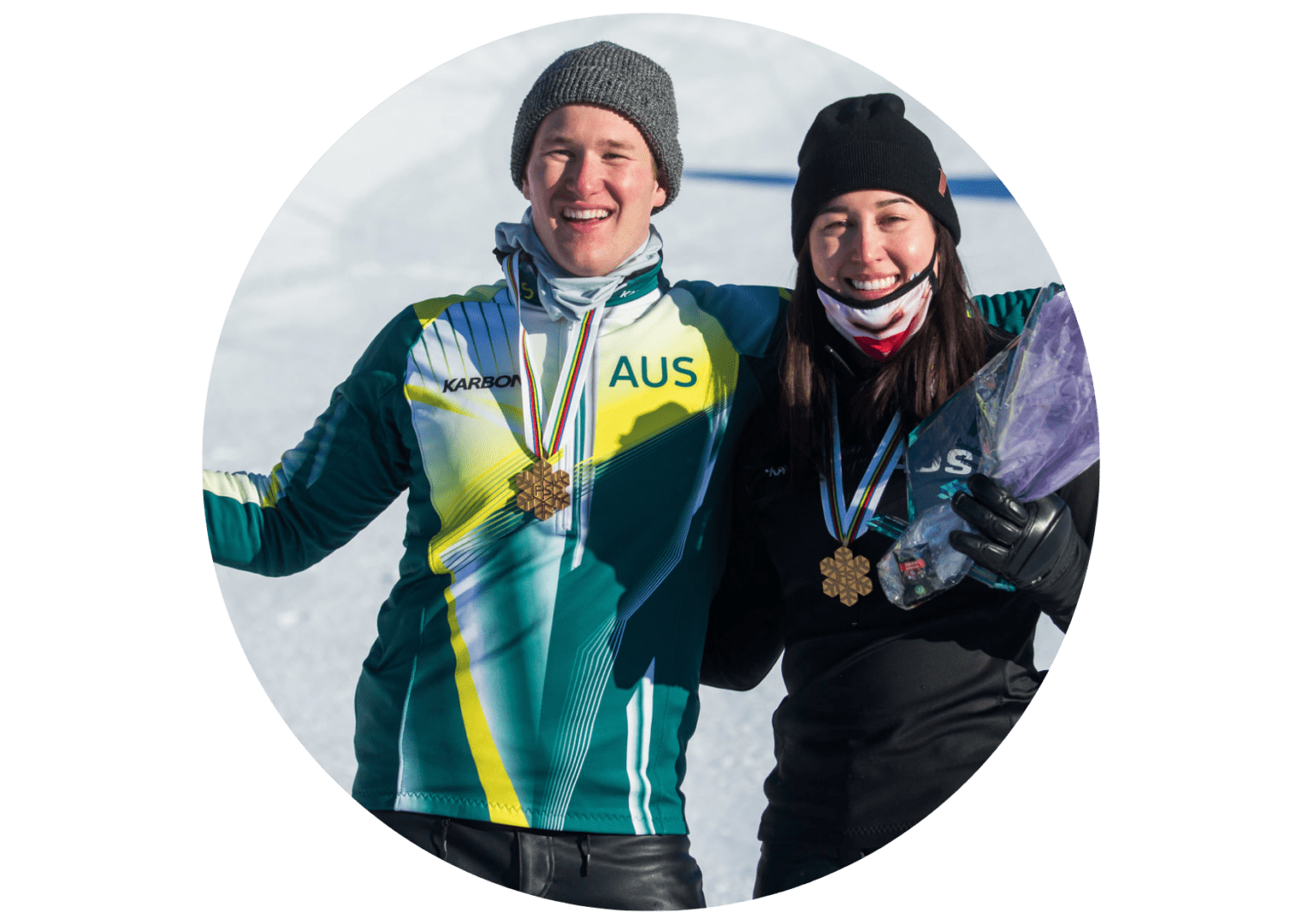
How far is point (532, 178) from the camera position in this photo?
4199 mm

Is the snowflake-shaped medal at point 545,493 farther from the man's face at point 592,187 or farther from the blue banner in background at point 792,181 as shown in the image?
the blue banner in background at point 792,181

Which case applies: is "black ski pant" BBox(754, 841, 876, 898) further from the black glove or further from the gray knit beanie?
the gray knit beanie

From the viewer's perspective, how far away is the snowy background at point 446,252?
415cm

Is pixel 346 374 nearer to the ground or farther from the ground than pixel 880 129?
nearer to the ground

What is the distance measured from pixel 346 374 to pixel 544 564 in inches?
36.7

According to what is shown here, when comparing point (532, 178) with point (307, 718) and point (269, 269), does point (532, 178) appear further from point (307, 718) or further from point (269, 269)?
point (307, 718)

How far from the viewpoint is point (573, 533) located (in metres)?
4.09

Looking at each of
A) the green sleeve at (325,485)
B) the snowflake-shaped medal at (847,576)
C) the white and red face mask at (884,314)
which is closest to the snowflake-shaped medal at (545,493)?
the green sleeve at (325,485)

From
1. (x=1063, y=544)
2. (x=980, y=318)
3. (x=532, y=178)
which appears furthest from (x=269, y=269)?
(x=1063, y=544)

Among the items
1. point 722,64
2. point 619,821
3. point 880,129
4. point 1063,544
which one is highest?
point 722,64

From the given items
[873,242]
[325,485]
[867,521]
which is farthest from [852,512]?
[325,485]

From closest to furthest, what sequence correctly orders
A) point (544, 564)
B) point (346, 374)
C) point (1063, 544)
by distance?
point (1063, 544) < point (544, 564) < point (346, 374)

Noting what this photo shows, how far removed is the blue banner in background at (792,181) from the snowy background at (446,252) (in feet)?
0.06

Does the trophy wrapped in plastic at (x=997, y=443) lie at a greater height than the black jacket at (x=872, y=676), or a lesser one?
greater
